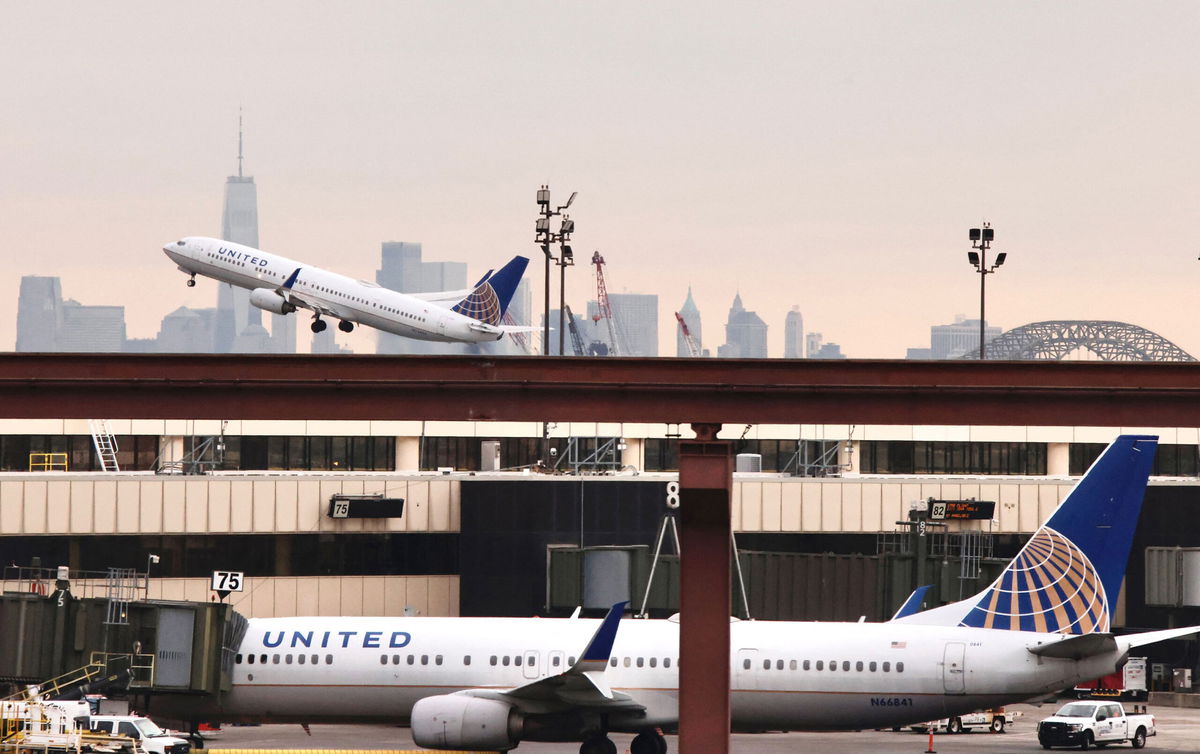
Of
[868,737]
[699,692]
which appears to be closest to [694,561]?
[699,692]

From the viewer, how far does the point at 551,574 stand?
221ft

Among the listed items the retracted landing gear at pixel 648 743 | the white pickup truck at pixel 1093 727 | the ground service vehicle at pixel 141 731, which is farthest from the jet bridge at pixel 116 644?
the white pickup truck at pixel 1093 727

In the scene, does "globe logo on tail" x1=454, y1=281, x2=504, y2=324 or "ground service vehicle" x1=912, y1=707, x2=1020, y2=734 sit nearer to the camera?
"ground service vehicle" x1=912, y1=707, x2=1020, y2=734

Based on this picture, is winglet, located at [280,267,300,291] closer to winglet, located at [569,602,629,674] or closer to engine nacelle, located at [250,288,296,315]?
engine nacelle, located at [250,288,296,315]

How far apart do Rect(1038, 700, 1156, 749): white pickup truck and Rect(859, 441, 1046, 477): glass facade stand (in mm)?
42201

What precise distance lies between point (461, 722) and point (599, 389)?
1194cm

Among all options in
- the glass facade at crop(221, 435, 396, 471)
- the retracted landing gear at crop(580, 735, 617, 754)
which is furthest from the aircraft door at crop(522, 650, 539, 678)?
the glass facade at crop(221, 435, 396, 471)

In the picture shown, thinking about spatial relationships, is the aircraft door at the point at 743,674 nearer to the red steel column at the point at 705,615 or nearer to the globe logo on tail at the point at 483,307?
the red steel column at the point at 705,615

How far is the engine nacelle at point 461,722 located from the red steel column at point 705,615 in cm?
1010

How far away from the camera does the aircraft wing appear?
40.3m

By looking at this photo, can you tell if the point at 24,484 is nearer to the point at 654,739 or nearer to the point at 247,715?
the point at 247,715

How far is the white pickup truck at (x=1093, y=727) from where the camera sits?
53.6m

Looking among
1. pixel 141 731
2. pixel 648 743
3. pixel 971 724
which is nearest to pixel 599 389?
pixel 648 743

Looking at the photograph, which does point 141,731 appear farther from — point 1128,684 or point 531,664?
point 1128,684
